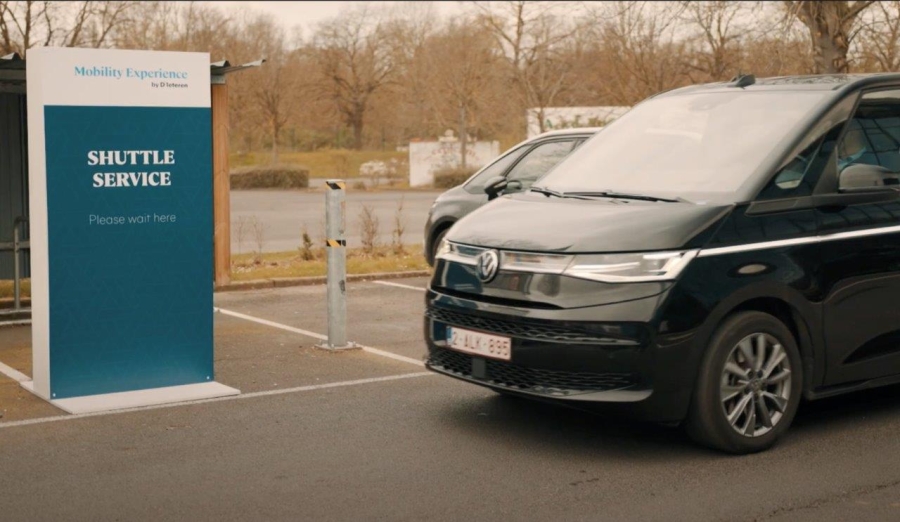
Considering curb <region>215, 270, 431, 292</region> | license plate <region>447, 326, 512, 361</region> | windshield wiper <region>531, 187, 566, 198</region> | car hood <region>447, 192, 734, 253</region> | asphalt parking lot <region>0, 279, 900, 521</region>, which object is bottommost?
asphalt parking lot <region>0, 279, 900, 521</region>

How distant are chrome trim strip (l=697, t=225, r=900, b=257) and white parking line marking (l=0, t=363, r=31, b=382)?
4.89 meters

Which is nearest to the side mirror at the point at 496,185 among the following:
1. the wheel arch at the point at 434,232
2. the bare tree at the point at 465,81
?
the wheel arch at the point at 434,232

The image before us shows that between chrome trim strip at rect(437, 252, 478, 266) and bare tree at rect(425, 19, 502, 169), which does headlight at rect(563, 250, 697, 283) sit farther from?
→ bare tree at rect(425, 19, 502, 169)

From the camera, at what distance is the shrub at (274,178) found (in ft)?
143

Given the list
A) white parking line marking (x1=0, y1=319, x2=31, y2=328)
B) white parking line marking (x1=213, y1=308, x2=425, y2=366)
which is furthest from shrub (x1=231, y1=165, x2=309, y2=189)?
white parking line marking (x1=0, y1=319, x2=31, y2=328)

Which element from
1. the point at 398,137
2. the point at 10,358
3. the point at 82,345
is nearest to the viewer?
the point at 82,345

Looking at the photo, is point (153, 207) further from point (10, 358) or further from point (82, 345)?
point (10, 358)

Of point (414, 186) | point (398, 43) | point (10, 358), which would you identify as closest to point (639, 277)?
point (10, 358)

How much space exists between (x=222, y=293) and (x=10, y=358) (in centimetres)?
408

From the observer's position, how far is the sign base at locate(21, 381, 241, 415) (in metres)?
7.41

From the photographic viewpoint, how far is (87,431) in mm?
6855

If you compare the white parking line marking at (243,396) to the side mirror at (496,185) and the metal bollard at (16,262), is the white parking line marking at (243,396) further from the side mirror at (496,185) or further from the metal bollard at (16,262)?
the metal bollard at (16,262)

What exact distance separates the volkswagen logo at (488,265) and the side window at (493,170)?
628 cm

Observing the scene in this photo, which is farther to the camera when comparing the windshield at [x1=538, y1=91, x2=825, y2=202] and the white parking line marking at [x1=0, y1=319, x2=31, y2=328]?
the white parking line marking at [x1=0, y1=319, x2=31, y2=328]
